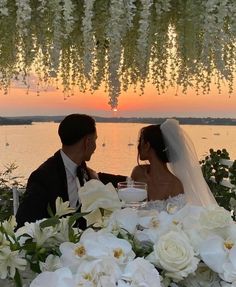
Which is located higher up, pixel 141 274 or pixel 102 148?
pixel 141 274

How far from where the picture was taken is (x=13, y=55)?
7.52 ft

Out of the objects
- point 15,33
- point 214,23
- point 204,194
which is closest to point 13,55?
point 15,33

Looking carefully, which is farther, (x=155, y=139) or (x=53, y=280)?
(x=155, y=139)

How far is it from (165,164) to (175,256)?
265cm

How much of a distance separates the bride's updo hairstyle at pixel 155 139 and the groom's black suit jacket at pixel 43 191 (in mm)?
794

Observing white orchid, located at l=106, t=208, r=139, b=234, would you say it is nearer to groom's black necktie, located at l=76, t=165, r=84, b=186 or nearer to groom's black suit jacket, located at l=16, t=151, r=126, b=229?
groom's black suit jacket, located at l=16, t=151, r=126, b=229

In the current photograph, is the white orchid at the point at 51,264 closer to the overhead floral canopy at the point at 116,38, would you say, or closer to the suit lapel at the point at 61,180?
the overhead floral canopy at the point at 116,38

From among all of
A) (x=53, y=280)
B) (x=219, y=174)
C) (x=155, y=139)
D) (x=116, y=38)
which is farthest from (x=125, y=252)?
(x=219, y=174)

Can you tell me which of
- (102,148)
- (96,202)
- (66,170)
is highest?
(96,202)

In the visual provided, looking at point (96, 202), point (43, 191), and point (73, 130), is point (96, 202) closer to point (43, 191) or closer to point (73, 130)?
point (43, 191)

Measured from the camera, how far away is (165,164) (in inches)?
164

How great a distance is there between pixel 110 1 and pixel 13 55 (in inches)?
20.7

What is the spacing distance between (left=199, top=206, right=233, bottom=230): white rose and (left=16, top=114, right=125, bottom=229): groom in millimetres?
1678

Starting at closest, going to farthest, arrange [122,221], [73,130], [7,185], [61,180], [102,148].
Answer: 1. [122,221]
2. [61,180]
3. [73,130]
4. [7,185]
5. [102,148]
